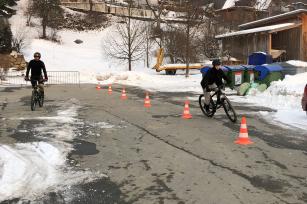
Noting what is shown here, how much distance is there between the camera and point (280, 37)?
112 ft

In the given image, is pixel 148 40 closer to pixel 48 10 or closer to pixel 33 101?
pixel 48 10

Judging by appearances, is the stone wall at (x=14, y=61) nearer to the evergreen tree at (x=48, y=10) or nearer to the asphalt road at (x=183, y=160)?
the evergreen tree at (x=48, y=10)

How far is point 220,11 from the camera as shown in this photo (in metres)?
64.0

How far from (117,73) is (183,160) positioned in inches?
1005

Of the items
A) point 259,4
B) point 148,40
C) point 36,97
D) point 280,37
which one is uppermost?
point 259,4

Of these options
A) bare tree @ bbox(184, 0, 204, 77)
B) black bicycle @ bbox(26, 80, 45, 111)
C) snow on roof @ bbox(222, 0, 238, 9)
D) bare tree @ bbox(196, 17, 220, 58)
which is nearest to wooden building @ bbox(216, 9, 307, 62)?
bare tree @ bbox(184, 0, 204, 77)

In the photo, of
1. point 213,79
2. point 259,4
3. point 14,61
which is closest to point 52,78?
point 14,61

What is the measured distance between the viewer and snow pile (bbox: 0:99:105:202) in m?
5.78

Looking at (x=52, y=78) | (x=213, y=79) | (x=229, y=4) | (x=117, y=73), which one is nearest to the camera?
(x=213, y=79)

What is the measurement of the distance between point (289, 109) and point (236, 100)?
12.0 feet

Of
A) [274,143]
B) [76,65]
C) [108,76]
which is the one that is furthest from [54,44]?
[274,143]

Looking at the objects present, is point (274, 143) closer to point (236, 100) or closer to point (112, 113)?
point (112, 113)

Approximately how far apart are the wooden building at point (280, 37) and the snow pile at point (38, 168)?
2433 cm

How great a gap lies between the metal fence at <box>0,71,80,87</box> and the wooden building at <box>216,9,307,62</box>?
13.6 m
